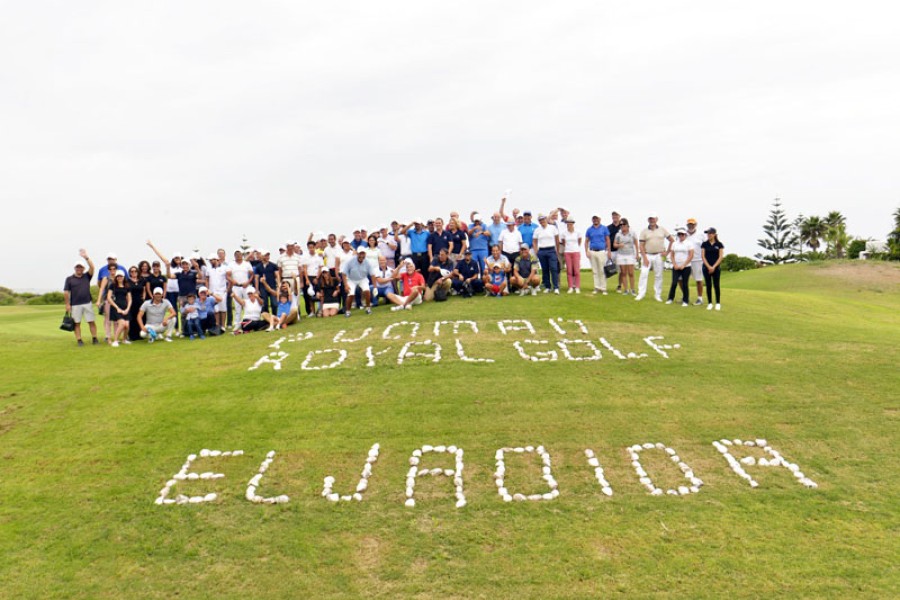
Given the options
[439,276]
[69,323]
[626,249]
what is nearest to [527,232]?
[626,249]

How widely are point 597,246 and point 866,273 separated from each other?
28847mm

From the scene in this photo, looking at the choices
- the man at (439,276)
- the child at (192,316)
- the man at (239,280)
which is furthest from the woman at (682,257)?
the child at (192,316)

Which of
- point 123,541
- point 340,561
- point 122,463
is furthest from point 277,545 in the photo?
point 122,463

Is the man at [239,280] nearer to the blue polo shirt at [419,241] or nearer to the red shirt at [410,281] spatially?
the red shirt at [410,281]

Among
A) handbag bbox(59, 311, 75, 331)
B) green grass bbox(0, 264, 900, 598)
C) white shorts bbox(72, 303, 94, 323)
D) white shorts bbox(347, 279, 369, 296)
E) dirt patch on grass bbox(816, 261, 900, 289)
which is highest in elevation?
white shorts bbox(347, 279, 369, 296)

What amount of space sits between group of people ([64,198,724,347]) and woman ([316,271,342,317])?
32 mm

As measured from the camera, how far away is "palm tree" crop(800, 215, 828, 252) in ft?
325

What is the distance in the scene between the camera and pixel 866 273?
3919 centimetres

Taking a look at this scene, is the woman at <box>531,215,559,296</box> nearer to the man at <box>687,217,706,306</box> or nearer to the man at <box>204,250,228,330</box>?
the man at <box>687,217,706,306</box>

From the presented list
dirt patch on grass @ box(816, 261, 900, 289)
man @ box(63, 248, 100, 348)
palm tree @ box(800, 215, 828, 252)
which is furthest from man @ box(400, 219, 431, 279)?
palm tree @ box(800, 215, 828, 252)

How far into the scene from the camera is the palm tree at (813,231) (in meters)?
99.1

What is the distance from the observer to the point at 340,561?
7078 millimetres

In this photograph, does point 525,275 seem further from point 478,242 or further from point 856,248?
point 856,248

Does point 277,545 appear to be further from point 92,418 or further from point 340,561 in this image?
point 92,418
